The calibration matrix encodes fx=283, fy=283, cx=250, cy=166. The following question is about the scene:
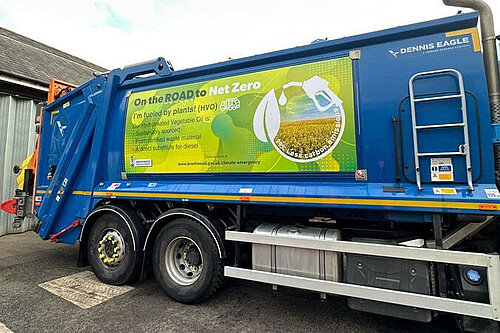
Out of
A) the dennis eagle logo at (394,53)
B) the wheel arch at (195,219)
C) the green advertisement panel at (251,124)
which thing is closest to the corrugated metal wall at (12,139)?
the green advertisement panel at (251,124)

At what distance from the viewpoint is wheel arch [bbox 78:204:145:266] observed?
3.87 m

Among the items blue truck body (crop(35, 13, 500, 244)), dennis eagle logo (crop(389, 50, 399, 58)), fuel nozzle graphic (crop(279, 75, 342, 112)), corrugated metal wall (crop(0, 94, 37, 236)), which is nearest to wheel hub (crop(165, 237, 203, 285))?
blue truck body (crop(35, 13, 500, 244))

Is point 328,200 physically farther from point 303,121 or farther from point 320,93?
point 320,93

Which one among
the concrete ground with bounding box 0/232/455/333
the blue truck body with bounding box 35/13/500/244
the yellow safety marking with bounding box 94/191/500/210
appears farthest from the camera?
the concrete ground with bounding box 0/232/455/333

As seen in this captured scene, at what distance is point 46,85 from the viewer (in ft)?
28.1

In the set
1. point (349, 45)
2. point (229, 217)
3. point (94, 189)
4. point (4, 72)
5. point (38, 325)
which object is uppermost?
point (4, 72)

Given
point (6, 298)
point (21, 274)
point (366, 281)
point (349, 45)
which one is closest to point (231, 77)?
point (349, 45)

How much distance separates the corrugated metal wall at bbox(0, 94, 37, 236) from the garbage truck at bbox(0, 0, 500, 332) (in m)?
5.10

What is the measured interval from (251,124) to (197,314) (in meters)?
2.27

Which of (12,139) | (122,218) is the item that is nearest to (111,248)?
(122,218)

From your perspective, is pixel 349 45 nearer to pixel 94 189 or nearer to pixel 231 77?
pixel 231 77

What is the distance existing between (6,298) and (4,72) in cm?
661

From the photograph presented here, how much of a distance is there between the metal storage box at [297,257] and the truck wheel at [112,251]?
1.86 m

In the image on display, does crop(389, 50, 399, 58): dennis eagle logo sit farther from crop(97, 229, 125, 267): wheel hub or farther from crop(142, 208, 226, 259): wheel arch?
crop(97, 229, 125, 267): wheel hub
